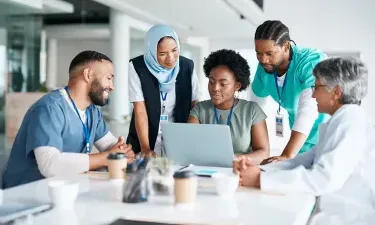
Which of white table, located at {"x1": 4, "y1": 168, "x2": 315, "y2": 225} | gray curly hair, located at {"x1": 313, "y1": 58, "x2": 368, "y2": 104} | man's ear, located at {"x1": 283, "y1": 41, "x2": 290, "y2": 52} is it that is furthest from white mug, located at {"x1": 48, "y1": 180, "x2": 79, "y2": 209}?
man's ear, located at {"x1": 283, "y1": 41, "x2": 290, "y2": 52}

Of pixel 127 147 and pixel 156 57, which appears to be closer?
pixel 127 147

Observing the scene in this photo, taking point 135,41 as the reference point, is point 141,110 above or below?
below

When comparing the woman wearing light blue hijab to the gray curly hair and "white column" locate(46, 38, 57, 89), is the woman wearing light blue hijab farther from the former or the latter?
"white column" locate(46, 38, 57, 89)

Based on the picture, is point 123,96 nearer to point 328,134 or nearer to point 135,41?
point 135,41

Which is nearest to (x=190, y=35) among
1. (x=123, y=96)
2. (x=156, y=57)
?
(x=123, y=96)

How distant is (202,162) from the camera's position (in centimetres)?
255

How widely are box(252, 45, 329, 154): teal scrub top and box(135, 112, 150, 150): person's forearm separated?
852 mm

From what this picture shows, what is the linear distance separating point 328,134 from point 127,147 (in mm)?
1057

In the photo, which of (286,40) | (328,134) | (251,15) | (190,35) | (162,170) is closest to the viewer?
(162,170)

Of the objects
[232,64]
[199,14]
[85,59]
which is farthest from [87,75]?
[199,14]

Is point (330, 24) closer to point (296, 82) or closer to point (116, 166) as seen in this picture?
point (296, 82)

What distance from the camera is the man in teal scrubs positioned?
2.88 meters

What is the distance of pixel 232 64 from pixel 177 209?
1.52m

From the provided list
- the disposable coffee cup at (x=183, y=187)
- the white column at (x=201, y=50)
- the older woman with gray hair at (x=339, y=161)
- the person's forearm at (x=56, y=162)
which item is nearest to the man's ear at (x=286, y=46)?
the older woman with gray hair at (x=339, y=161)
